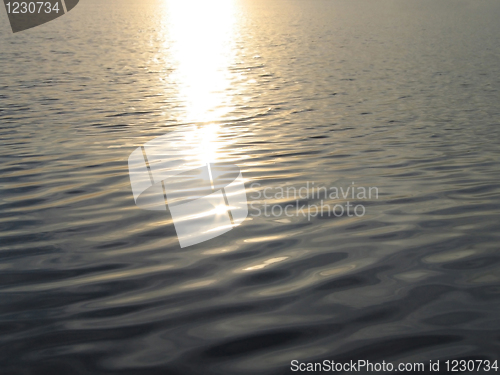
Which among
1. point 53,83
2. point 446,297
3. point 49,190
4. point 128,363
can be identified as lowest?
point 446,297

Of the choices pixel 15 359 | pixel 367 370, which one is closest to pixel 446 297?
pixel 367 370

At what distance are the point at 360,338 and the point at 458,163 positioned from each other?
6.05 meters

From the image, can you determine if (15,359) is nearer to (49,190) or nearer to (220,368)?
(220,368)

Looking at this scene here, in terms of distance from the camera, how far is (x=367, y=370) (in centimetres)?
340
